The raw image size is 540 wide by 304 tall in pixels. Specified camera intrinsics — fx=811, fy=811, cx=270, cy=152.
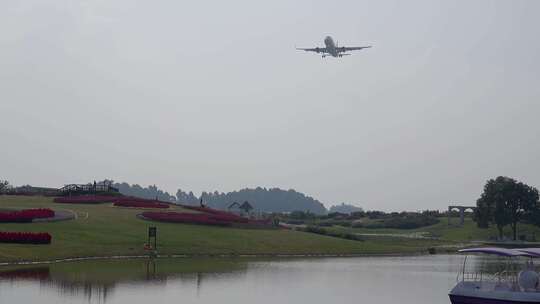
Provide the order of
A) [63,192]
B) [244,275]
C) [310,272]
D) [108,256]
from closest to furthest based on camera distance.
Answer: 1. [244,275]
2. [310,272]
3. [108,256]
4. [63,192]

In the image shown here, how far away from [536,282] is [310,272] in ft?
70.5

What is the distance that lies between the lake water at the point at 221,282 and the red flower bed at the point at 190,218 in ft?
52.6

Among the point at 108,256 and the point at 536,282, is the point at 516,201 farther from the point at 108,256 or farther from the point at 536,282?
the point at 536,282

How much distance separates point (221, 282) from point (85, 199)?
152ft

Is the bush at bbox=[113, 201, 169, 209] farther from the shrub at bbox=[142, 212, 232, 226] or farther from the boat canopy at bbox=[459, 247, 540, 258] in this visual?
the boat canopy at bbox=[459, 247, 540, 258]

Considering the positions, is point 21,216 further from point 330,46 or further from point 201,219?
point 330,46

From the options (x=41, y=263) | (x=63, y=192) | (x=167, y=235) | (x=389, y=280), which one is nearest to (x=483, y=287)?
(x=389, y=280)

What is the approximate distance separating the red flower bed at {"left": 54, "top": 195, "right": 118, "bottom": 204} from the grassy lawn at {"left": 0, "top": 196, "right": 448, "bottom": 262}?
4.73 ft

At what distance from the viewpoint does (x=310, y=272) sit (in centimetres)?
5878

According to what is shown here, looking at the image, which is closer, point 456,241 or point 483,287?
point 483,287

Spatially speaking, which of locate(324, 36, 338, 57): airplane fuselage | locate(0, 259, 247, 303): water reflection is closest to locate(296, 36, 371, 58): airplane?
locate(324, 36, 338, 57): airplane fuselage

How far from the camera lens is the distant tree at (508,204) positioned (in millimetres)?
119125

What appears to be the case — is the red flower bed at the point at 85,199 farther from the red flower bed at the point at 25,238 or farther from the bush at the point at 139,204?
the red flower bed at the point at 25,238

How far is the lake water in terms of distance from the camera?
1644 inches
